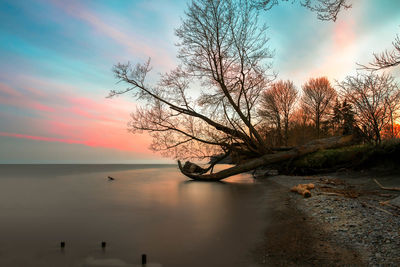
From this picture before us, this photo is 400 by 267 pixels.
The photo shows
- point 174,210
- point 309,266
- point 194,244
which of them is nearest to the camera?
point 309,266

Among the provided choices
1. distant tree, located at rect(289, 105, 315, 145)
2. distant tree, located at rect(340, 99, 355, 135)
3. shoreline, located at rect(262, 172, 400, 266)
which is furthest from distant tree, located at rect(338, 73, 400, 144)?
distant tree, located at rect(289, 105, 315, 145)

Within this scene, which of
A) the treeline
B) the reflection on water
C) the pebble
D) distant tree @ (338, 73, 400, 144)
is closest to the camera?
the pebble

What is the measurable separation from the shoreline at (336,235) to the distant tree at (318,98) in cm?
3191

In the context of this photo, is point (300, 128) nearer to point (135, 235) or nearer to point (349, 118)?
point (349, 118)

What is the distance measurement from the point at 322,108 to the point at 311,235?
36.8m

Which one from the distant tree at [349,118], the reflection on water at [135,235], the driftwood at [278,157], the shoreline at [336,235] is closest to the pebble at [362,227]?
the shoreline at [336,235]

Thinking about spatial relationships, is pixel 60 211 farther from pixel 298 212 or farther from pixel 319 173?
pixel 319 173

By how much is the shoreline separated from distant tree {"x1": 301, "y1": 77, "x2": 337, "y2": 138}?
3191cm

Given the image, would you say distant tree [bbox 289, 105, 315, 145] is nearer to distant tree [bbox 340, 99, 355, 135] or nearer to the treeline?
the treeline

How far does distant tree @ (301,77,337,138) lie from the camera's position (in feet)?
117

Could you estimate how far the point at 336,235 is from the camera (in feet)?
14.7

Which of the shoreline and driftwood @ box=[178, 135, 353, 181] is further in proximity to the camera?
driftwood @ box=[178, 135, 353, 181]

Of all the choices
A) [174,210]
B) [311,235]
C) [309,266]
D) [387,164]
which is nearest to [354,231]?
[311,235]

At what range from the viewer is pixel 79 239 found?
535 cm
